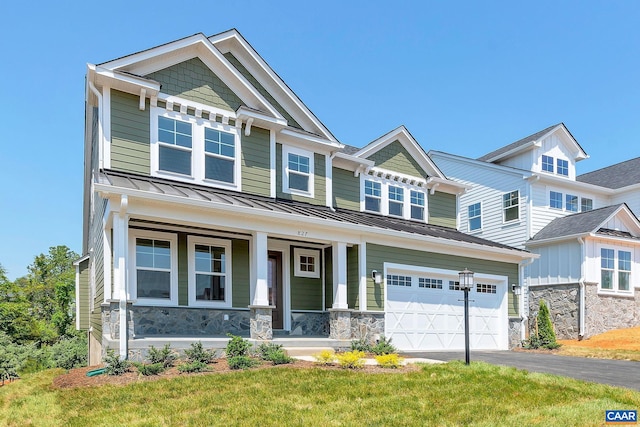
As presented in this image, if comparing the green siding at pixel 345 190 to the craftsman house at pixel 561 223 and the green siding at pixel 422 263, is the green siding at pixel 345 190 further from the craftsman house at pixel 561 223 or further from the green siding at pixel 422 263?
the craftsman house at pixel 561 223

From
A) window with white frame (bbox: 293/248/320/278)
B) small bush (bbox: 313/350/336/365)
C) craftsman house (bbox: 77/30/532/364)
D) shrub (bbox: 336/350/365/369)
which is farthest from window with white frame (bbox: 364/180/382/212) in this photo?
shrub (bbox: 336/350/365/369)

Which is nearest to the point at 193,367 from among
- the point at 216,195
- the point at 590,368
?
the point at 216,195

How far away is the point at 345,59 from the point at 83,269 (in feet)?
Answer: 44.5

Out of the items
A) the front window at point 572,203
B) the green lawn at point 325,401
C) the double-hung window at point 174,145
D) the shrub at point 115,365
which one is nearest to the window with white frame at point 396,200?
the double-hung window at point 174,145

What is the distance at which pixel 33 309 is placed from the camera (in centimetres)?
3244

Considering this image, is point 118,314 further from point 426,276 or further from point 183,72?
point 426,276

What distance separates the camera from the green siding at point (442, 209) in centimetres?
1938

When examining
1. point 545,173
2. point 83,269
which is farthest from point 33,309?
point 545,173

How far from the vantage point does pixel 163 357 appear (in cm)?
955

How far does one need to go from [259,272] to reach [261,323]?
119 cm

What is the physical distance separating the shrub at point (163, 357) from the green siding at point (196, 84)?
6.77 metres

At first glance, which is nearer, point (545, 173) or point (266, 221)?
point (266, 221)

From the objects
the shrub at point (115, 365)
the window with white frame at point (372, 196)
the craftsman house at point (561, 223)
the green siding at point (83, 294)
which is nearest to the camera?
the shrub at point (115, 365)

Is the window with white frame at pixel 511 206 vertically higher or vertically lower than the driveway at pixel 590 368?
higher
